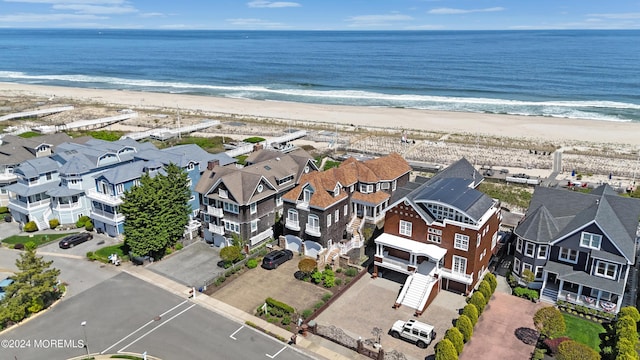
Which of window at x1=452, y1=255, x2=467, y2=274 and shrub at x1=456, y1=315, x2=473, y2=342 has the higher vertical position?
window at x1=452, y1=255, x2=467, y2=274

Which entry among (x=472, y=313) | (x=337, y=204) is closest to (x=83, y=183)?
(x=337, y=204)

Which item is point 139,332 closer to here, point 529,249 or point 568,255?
point 529,249

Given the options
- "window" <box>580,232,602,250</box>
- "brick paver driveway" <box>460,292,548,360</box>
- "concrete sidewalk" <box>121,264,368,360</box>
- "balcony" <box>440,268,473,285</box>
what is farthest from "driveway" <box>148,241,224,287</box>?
"window" <box>580,232,602,250</box>

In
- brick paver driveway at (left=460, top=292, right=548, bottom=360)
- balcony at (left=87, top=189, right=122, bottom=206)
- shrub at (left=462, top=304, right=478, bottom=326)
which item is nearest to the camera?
brick paver driveway at (left=460, top=292, right=548, bottom=360)

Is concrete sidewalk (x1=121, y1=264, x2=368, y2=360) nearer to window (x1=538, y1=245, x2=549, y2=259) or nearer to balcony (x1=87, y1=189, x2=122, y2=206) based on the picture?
balcony (x1=87, y1=189, x2=122, y2=206)

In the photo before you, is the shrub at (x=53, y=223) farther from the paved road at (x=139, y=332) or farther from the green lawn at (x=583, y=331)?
the green lawn at (x=583, y=331)

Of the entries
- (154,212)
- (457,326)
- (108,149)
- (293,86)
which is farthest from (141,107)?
(457,326)
